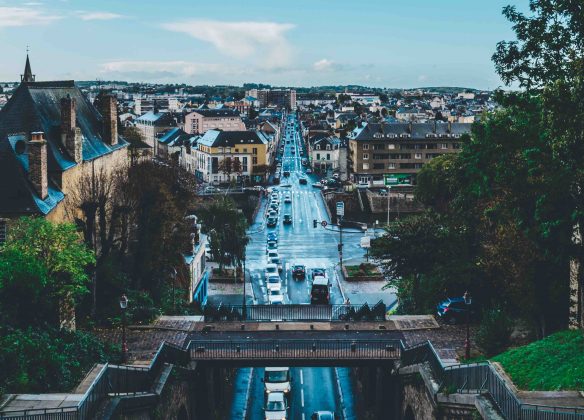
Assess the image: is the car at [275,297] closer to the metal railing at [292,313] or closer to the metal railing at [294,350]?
the metal railing at [292,313]

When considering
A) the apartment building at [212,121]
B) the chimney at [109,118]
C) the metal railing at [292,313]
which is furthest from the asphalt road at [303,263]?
the apartment building at [212,121]

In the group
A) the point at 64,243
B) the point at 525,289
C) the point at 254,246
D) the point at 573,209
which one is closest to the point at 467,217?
the point at 525,289

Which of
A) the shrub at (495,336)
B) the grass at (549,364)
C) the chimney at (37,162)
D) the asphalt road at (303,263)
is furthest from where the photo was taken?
the asphalt road at (303,263)

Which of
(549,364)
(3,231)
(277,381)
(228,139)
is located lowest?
(277,381)

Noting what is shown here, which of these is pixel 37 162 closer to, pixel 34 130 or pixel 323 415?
pixel 34 130

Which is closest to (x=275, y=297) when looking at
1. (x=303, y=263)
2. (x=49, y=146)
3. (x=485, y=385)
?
(x=303, y=263)

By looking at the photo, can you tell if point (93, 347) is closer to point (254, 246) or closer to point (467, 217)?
point (467, 217)

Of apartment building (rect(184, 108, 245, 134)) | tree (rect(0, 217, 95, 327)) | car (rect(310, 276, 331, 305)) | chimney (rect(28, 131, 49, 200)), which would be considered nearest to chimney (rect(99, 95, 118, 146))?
chimney (rect(28, 131, 49, 200))
